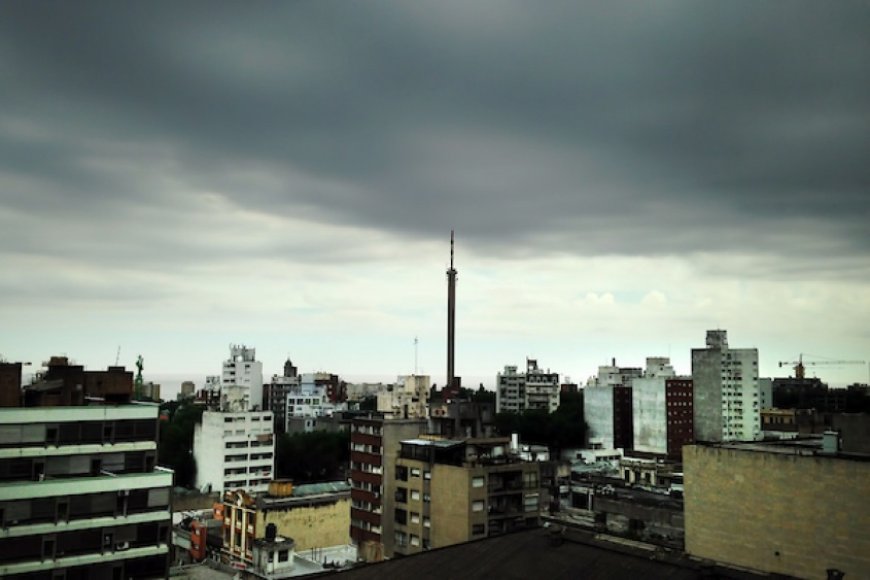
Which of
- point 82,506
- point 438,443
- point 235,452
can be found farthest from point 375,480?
point 82,506

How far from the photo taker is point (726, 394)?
176250mm

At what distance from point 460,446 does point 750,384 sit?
126782 mm

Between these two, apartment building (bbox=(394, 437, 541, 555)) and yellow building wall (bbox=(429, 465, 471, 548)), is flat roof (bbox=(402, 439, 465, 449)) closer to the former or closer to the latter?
apartment building (bbox=(394, 437, 541, 555))

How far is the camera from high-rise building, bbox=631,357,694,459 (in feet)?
555

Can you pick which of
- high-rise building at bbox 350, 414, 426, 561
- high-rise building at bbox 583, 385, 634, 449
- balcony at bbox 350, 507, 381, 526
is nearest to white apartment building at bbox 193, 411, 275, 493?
balcony at bbox 350, 507, 381, 526

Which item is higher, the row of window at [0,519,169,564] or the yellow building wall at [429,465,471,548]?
the row of window at [0,519,169,564]

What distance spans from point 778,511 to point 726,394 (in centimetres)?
14346

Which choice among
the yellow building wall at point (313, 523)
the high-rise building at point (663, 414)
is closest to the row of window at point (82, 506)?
the yellow building wall at point (313, 523)

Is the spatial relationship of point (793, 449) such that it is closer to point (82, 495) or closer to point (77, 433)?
point (82, 495)

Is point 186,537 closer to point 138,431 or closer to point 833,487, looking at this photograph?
point 138,431

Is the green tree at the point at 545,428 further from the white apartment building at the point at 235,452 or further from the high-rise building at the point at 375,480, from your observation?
the high-rise building at the point at 375,480

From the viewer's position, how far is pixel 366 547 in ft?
276

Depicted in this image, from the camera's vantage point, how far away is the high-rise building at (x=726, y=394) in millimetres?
168250

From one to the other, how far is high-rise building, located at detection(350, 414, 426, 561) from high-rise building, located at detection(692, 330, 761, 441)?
105 m
